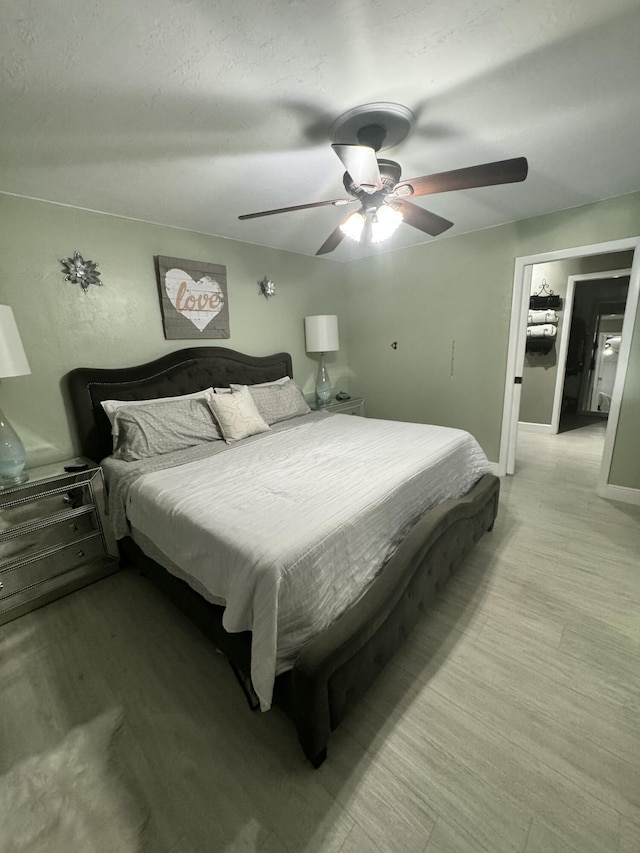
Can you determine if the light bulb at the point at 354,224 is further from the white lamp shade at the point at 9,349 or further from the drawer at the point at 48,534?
the drawer at the point at 48,534

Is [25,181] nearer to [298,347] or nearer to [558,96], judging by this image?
[298,347]

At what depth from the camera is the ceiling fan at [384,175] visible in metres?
1.41

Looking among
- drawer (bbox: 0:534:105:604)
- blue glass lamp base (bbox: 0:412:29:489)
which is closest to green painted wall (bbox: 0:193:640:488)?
blue glass lamp base (bbox: 0:412:29:489)

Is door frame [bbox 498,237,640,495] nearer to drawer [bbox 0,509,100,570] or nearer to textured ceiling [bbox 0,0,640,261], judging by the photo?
textured ceiling [bbox 0,0,640,261]

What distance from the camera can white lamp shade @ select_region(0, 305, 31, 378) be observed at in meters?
1.76

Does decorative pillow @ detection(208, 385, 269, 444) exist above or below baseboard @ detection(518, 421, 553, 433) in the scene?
above

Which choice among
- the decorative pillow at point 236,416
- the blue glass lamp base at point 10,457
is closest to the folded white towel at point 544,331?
the decorative pillow at point 236,416

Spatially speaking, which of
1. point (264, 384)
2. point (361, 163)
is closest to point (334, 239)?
point (361, 163)

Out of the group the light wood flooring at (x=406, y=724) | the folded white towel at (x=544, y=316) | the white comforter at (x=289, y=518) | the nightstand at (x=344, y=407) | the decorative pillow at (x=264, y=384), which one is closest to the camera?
the light wood flooring at (x=406, y=724)

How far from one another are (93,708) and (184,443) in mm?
1436

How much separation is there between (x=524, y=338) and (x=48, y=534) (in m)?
4.05

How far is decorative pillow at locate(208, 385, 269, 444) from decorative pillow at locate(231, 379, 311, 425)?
21 cm

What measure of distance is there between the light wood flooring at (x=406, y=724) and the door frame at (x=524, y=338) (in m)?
1.40

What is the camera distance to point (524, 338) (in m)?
3.23
